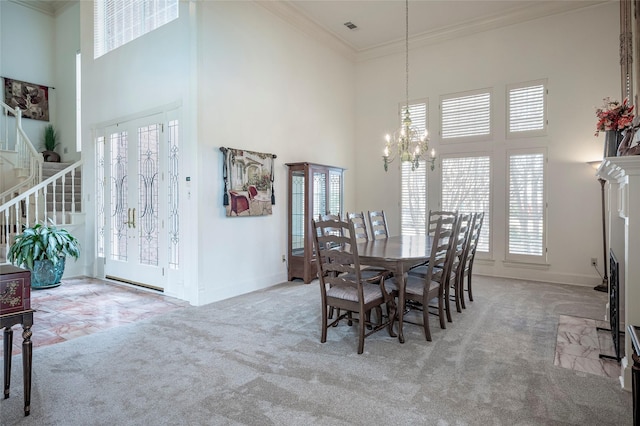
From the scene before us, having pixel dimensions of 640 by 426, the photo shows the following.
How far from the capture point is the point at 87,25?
20.3 feet

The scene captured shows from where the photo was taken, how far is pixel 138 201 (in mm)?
5328

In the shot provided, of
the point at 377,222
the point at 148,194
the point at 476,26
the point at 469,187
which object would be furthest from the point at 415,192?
the point at 148,194

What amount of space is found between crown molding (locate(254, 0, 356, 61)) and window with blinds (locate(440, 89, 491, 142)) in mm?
2109

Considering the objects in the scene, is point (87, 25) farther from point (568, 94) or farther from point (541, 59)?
point (568, 94)

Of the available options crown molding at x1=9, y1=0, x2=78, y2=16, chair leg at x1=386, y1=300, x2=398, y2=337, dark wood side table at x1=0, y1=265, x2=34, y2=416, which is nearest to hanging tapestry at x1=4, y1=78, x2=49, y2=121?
crown molding at x1=9, y1=0, x2=78, y2=16

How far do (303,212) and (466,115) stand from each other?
328cm

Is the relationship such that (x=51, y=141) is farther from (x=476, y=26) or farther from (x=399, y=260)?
(x=476, y=26)

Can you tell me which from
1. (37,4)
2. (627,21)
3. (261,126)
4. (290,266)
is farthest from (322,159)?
(37,4)

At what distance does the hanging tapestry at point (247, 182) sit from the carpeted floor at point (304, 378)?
1565mm

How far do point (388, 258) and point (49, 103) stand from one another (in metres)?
9.11

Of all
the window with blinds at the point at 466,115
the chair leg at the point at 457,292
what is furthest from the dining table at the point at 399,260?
the window with blinds at the point at 466,115

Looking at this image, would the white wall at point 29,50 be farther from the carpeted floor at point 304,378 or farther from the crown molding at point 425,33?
the carpeted floor at point 304,378

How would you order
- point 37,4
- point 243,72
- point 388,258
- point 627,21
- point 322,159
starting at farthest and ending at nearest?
point 37,4
point 322,159
point 243,72
point 627,21
point 388,258

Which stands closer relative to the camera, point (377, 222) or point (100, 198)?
point (377, 222)
